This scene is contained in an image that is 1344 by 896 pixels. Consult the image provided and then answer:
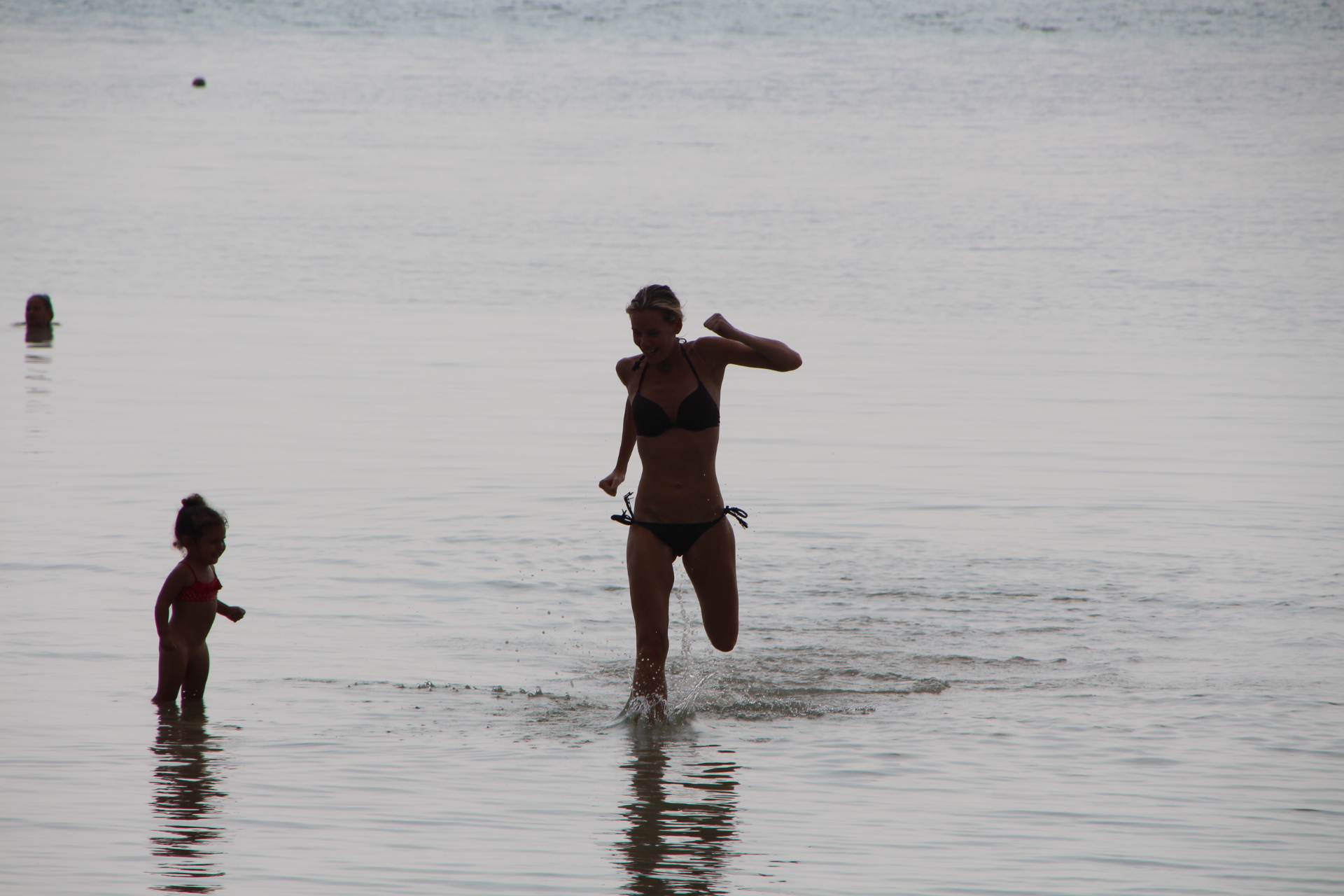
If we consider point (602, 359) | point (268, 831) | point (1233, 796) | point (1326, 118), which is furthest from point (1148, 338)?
point (1326, 118)

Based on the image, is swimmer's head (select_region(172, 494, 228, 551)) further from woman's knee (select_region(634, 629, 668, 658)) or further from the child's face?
woman's knee (select_region(634, 629, 668, 658))

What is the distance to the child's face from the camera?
6.16m

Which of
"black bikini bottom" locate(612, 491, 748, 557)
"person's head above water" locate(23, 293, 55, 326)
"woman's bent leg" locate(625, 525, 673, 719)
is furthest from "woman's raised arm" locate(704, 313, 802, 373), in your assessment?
"person's head above water" locate(23, 293, 55, 326)

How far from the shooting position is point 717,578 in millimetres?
6414

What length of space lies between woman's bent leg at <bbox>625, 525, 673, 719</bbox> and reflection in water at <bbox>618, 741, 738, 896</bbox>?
326 mm

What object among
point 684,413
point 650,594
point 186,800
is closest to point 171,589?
point 186,800

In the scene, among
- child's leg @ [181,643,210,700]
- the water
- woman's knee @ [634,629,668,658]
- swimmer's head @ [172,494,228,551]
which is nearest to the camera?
the water

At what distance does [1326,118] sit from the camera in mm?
54469

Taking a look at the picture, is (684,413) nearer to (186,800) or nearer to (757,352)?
(757,352)

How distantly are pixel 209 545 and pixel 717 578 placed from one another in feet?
6.50

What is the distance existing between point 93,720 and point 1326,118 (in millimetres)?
55315

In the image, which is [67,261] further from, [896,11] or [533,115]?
[896,11]

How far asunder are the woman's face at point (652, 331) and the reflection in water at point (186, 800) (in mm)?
2226

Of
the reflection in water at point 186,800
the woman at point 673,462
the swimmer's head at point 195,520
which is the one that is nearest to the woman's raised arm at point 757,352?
the woman at point 673,462
